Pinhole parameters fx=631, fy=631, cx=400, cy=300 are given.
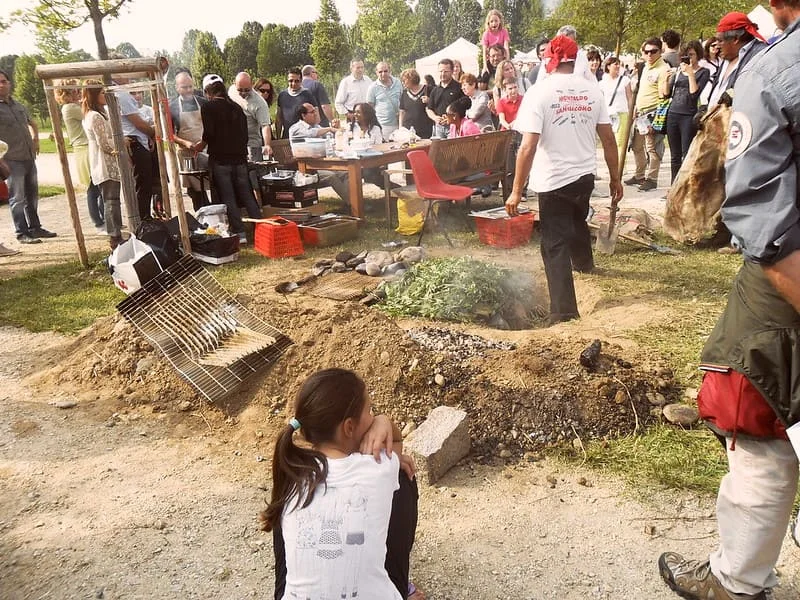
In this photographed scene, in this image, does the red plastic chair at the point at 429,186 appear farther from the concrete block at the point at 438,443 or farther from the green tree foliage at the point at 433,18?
the green tree foliage at the point at 433,18

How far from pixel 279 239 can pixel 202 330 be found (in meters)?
2.96

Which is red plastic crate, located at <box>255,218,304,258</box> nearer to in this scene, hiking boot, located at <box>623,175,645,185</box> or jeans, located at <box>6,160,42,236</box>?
jeans, located at <box>6,160,42,236</box>

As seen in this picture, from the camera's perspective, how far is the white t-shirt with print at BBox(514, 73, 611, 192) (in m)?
4.71

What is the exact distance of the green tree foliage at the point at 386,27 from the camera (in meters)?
36.5

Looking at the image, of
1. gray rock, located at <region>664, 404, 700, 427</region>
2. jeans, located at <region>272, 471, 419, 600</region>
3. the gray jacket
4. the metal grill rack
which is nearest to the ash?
the metal grill rack

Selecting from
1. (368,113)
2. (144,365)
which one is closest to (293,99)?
(368,113)

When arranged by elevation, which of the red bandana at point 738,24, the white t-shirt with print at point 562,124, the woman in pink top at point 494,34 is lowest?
the white t-shirt with print at point 562,124

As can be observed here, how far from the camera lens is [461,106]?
9.95m

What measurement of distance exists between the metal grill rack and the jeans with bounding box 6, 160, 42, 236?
15.4 feet

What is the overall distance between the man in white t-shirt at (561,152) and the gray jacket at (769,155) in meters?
3.04

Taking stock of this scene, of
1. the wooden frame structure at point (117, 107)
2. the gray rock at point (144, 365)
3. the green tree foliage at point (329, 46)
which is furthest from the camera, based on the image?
the green tree foliage at point (329, 46)

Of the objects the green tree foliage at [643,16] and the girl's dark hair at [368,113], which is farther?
the green tree foliage at [643,16]

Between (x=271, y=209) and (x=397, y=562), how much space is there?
7109 millimetres

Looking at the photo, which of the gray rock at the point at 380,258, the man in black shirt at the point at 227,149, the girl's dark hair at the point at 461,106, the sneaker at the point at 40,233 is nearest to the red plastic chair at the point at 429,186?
the gray rock at the point at 380,258
